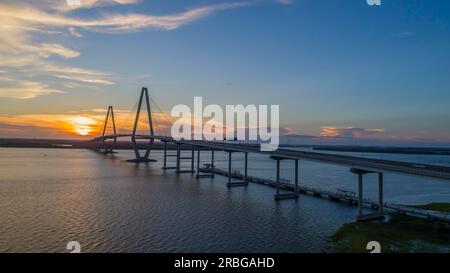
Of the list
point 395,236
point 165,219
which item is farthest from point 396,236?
point 165,219

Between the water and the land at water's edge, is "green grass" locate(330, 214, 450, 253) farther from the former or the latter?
the water

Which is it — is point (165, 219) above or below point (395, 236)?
below

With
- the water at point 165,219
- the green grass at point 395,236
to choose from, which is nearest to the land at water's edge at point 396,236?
the green grass at point 395,236

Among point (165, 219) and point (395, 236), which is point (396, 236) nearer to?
point (395, 236)

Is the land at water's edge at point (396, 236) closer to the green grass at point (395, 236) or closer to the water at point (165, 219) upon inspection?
the green grass at point (395, 236)

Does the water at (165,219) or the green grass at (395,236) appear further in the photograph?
the water at (165,219)

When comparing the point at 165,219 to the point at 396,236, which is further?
the point at 165,219
